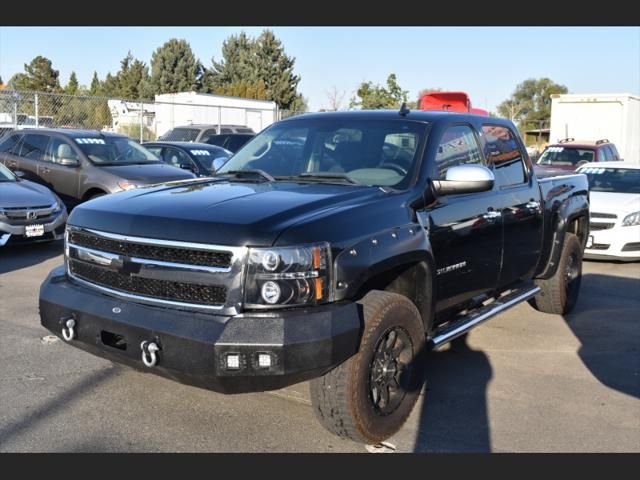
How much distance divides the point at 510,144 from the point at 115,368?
3695 millimetres

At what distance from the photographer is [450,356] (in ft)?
17.5

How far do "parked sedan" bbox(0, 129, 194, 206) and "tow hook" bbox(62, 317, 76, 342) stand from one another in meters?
7.04

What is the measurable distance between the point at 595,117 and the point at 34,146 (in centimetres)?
1713

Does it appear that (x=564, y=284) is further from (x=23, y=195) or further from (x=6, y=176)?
(x=6, y=176)

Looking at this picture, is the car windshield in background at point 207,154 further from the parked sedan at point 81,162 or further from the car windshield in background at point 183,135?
the car windshield in background at point 183,135

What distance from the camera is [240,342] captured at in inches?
123

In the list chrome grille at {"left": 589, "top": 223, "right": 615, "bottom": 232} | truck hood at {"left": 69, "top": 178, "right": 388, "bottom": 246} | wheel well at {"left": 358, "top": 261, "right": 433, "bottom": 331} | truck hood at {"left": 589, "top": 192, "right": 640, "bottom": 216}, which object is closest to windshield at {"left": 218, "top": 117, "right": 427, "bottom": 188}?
truck hood at {"left": 69, "top": 178, "right": 388, "bottom": 246}

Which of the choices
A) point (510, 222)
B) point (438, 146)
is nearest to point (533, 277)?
point (510, 222)

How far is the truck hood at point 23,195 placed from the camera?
8906mm

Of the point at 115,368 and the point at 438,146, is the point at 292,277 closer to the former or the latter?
the point at 438,146

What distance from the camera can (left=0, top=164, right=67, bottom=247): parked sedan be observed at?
8.79 metres

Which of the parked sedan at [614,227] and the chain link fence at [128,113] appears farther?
the chain link fence at [128,113]

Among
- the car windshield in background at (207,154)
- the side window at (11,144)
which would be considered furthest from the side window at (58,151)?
the car windshield in background at (207,154)

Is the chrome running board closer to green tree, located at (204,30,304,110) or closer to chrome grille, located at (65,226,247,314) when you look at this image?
chrome grille, located at (65,226,247,314)
